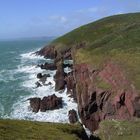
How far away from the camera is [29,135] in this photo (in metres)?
25.3

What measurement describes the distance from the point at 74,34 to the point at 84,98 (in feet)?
335

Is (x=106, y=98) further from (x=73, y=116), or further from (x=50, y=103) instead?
(x=50, y=103)

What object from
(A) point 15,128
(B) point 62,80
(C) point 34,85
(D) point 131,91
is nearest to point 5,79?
(C) point 34,85

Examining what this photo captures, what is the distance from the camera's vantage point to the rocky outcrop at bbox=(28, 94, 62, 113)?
197ft

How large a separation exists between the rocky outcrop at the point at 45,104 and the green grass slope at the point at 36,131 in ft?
100.0

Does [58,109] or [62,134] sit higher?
[62,134]

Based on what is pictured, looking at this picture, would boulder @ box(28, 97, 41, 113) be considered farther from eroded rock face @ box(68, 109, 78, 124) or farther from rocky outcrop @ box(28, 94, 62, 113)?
eroded rock face @ box(68, 109, 78, 124)

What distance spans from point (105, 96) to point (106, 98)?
53cm

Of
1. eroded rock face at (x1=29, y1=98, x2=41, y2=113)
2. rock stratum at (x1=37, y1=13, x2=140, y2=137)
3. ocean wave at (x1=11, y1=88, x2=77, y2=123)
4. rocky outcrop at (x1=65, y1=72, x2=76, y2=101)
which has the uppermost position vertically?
rock stratum at (x1=37, y1=13, x2=140, y2=137)

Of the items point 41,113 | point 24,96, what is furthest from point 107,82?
point 24,96

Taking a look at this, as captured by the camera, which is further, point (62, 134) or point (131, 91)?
point (131, 91)

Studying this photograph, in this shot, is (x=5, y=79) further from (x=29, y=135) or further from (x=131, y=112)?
(x=29, y=135)

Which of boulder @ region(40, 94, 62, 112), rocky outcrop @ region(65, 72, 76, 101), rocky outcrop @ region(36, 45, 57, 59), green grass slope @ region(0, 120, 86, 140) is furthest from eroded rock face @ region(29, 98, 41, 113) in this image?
rocky outcrop @ region(36, 45, 57, 59)

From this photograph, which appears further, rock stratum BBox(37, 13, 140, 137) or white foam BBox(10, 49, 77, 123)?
white foam BBox(10, 49, 77, 123)
